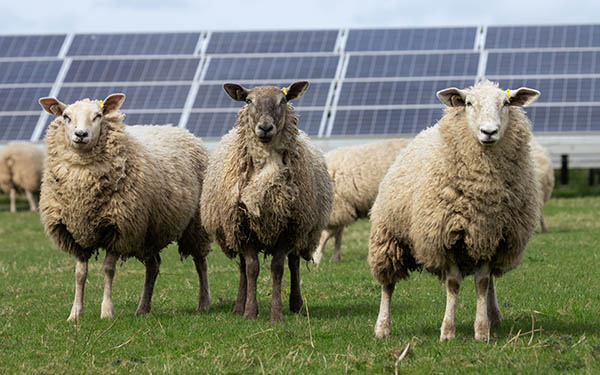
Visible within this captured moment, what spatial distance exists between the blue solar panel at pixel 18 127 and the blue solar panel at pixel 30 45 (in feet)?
14.2

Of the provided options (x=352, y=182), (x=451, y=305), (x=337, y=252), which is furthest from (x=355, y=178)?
(x=451, y=305)

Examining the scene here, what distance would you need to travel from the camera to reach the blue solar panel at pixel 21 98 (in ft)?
85.0

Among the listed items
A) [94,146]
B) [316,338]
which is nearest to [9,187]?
[94,146]

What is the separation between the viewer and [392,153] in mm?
14352

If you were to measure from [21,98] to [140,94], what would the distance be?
3523 millimetres

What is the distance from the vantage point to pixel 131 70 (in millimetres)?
27172

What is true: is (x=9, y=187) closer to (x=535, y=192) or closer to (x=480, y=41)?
(x=480, y=41)

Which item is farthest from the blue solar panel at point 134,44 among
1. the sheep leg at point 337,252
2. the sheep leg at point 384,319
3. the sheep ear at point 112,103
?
the sheep leg at point 384,319

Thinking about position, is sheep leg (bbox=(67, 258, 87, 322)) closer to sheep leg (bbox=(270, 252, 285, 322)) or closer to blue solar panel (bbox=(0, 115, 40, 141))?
sheep leg (bbox=(270, 252, 285, 322))

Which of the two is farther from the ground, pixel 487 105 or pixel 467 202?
pixel 487 105

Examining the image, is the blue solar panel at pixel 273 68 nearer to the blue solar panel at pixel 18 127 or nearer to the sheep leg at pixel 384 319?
the blue solar panel at pixel 18 127

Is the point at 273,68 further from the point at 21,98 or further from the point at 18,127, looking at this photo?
the point at 18,127

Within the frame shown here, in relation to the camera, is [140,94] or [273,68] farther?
[273,68]

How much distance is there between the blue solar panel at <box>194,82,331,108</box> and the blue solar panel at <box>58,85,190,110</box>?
0.52 m
